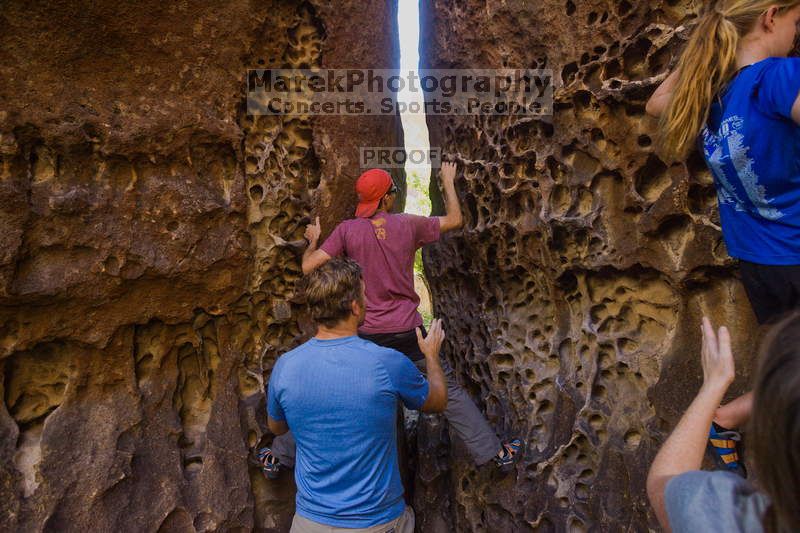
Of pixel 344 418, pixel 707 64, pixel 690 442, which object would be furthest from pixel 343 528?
pixel 707 64

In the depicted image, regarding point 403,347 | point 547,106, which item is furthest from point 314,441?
point 547,106

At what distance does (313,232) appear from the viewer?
339 centimetres

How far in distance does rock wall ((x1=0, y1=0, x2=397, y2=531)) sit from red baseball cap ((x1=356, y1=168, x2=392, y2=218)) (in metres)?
0.37

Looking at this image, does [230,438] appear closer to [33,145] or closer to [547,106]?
[33,145]

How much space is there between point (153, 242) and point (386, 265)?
1172mm

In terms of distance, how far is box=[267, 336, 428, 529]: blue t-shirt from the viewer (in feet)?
7.01

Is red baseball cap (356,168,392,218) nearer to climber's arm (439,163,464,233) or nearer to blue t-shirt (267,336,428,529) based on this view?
climber's arm (439,163,464,233)

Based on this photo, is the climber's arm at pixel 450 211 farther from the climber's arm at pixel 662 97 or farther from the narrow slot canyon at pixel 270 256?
the climber's arm at pixel 662 97

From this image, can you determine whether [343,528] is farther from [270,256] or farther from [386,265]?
[270,256]

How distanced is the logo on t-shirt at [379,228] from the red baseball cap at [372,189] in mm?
71

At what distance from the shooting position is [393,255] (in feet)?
10.0

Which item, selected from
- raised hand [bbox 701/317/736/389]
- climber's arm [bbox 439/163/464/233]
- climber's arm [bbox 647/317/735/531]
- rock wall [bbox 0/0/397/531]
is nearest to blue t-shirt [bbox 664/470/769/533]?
climber's arm [bbox 647/317/735/531]

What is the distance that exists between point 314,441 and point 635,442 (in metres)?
1.52

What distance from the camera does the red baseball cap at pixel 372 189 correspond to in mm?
3127
